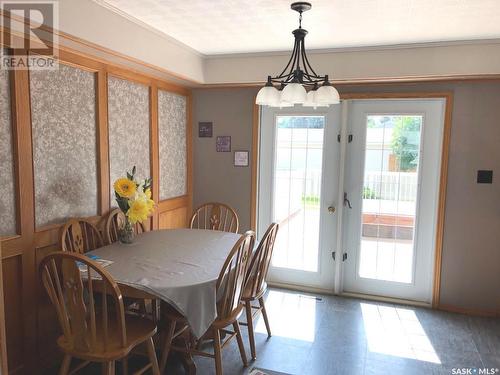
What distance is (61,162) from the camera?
2.51 metres

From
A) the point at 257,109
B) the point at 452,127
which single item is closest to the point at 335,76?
the point at 257,109

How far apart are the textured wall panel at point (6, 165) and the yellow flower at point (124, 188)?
62 cm

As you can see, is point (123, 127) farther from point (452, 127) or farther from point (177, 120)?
point (452, 127)

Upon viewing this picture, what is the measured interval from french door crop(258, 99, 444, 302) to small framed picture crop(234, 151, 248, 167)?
0.58ft

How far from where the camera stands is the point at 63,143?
2.52 metres

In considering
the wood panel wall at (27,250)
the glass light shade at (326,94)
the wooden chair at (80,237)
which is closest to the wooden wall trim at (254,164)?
the wood panel wall at (27,250)

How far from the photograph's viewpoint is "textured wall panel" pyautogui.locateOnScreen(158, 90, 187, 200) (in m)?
3.63

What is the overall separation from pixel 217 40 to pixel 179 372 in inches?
98.0

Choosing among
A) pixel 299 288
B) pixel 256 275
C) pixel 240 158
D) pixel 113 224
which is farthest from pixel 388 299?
pixel 113 224

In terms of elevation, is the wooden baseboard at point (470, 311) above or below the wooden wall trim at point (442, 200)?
below

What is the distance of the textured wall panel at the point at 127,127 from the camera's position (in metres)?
2.96

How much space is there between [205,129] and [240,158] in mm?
499

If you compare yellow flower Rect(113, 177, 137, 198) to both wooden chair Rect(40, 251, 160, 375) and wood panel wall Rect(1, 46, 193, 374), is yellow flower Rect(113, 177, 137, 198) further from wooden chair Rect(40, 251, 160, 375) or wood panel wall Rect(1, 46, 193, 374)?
wooden chair Rect(40, 251, 160, 375)

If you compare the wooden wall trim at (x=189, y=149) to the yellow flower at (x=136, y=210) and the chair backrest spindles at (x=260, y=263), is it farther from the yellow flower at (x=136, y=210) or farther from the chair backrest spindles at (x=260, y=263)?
the chair backrest spindles at (x=260, y=263)
